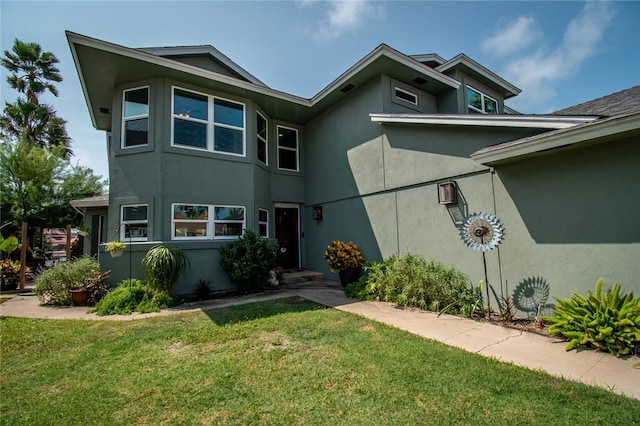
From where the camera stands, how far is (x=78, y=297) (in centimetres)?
661

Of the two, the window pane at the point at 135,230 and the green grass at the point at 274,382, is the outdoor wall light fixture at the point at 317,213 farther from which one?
the green grass at the point at 274,382

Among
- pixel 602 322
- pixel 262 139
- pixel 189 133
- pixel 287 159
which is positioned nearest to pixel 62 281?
pixel 189 133

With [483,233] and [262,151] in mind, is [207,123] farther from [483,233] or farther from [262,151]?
[483,233]

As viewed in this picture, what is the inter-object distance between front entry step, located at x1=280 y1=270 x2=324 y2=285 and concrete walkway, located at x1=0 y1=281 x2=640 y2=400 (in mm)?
843

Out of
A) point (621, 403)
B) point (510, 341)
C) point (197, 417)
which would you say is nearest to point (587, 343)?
point (510, 341)

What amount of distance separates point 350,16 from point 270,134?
4353 millimetres

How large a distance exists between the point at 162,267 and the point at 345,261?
447cm

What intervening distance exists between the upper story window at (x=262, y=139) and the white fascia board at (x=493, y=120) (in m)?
4.06

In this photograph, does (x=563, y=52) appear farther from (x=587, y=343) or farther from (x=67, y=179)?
(x=67, y=179)

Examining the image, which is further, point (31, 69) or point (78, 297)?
point (31, 69)

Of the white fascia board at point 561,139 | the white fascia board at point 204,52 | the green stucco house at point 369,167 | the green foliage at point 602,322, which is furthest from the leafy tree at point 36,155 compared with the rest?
the green foliage at point 602,322

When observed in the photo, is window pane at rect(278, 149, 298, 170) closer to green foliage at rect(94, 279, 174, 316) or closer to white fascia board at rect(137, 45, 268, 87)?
white fascia board at rect(137, 45, 268, 87)

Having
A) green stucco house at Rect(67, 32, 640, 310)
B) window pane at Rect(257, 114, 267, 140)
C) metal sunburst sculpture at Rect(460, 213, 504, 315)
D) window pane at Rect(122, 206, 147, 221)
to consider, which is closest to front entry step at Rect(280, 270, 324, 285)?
green stucco house at Rect(67, 32, 640, 310)

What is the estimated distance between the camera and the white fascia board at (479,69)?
9250mm
